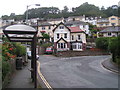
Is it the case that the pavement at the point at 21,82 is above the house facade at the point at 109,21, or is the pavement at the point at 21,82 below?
below

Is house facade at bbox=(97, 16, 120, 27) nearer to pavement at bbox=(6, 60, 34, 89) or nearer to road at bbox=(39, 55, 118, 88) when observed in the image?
road at bbox=(39, 55, 118, 88)

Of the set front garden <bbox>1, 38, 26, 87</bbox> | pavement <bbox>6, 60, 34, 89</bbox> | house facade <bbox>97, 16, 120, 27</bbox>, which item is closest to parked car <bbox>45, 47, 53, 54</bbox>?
front garden <bbox>1, 38, 26, 87</bbox>

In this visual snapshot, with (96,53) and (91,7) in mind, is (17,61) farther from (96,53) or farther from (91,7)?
(91,7)

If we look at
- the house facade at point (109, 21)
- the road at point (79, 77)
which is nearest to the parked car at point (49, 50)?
the road at point (79, 77)

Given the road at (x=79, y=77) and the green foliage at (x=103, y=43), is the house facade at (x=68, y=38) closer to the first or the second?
the green foliage at (x=103, y=43)

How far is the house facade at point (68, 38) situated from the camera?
151 ft

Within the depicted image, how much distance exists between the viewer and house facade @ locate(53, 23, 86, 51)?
151 ft

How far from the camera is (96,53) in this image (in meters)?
40.3

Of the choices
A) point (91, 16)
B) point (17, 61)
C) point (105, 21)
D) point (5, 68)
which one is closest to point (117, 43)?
point (17, 61)

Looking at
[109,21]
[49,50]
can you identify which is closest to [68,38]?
[49,50]

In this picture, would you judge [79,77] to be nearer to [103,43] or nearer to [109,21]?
[103,43]

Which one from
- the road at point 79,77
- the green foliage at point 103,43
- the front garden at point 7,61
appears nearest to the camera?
the front garden at point 7,61

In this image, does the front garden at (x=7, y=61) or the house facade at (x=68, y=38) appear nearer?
the front garden at (x=7, y=61)

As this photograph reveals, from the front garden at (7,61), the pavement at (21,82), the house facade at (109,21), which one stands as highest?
the house facade at (109,21)
